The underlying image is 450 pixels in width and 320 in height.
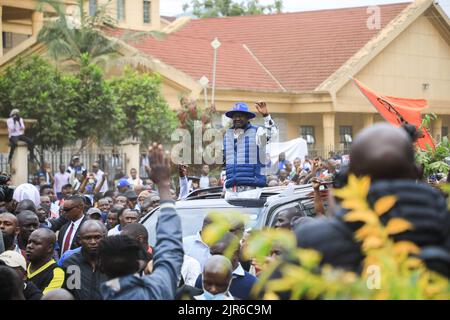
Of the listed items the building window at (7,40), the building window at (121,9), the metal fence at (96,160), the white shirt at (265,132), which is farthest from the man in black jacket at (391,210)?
the building window at (121,9)

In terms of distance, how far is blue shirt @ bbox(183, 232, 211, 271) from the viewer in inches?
284

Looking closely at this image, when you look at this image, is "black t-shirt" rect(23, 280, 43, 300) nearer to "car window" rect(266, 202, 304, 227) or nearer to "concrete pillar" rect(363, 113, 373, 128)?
"car window" rect(266, 202, 304, 227)

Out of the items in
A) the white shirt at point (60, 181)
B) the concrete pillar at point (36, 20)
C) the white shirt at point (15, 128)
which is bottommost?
the white shirt at point (60, 181)

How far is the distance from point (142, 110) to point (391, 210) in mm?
22761

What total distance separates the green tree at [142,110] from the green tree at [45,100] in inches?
69.4

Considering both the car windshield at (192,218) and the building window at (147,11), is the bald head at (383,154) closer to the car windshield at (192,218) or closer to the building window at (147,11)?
the car windshield at (192,218)

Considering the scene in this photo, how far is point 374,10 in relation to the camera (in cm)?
3444

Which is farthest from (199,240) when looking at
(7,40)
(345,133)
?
(7,40)

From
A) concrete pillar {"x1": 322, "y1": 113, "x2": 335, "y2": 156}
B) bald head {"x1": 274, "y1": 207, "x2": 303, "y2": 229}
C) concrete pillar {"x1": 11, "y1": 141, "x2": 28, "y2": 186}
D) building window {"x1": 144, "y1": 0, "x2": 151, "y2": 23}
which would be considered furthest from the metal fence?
building window {"x1": 144, "y1": 0, "x2": 151, "y2": 23}

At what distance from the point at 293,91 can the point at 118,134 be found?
8.39m

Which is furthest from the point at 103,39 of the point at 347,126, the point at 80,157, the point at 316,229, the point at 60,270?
the point at 316,229

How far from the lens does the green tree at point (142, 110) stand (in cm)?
2525

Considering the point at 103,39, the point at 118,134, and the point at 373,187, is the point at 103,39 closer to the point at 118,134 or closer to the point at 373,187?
the point at 118,134

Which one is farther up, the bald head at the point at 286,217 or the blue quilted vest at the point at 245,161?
the blue quilted vest at the point at 245,161
